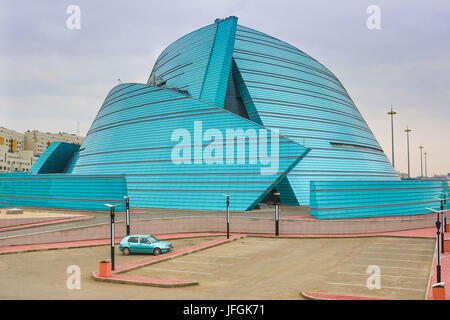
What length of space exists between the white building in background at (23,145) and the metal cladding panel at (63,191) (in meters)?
70.0

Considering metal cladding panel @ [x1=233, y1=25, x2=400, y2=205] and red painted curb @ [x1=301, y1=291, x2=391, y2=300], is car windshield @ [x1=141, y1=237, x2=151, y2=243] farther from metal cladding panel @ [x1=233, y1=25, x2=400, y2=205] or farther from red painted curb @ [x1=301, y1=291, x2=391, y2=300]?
metal cladding panel @ [x1=233, y1=25, x2=400, y2=205]

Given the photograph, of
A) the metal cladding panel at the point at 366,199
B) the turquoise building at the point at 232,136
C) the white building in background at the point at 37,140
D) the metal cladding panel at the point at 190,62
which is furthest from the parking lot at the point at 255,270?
the white building in background at the point at 37,140

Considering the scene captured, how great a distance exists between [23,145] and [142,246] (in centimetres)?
16607

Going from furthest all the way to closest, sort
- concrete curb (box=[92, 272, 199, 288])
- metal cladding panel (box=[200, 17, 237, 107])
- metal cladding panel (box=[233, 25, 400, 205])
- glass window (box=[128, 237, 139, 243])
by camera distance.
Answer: metal cladding panel (box=[200, 17, 237, 107]) < metal cladding panel (box=[233, 25, 400, 205]) < glass window (box=[128, 237, 139, 243]) < concrete curb (box=[92, 272, 199, 288])

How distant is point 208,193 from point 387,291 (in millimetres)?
25952

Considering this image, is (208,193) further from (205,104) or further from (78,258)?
(78,258)

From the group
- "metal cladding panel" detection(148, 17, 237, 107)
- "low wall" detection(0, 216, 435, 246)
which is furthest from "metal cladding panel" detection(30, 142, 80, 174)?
"low wall" detection(0, 216, 435, 246)

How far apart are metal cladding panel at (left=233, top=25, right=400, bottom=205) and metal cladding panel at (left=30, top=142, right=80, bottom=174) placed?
33870mm

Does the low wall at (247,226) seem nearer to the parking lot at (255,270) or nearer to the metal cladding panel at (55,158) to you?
the parking lot at (255,270)

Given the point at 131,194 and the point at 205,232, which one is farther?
the point at 131,194

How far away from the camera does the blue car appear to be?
25.0 meters

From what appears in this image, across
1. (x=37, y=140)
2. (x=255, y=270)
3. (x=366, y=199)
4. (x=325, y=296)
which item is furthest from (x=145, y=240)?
(x=37, y=140)

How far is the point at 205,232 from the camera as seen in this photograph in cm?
3478
